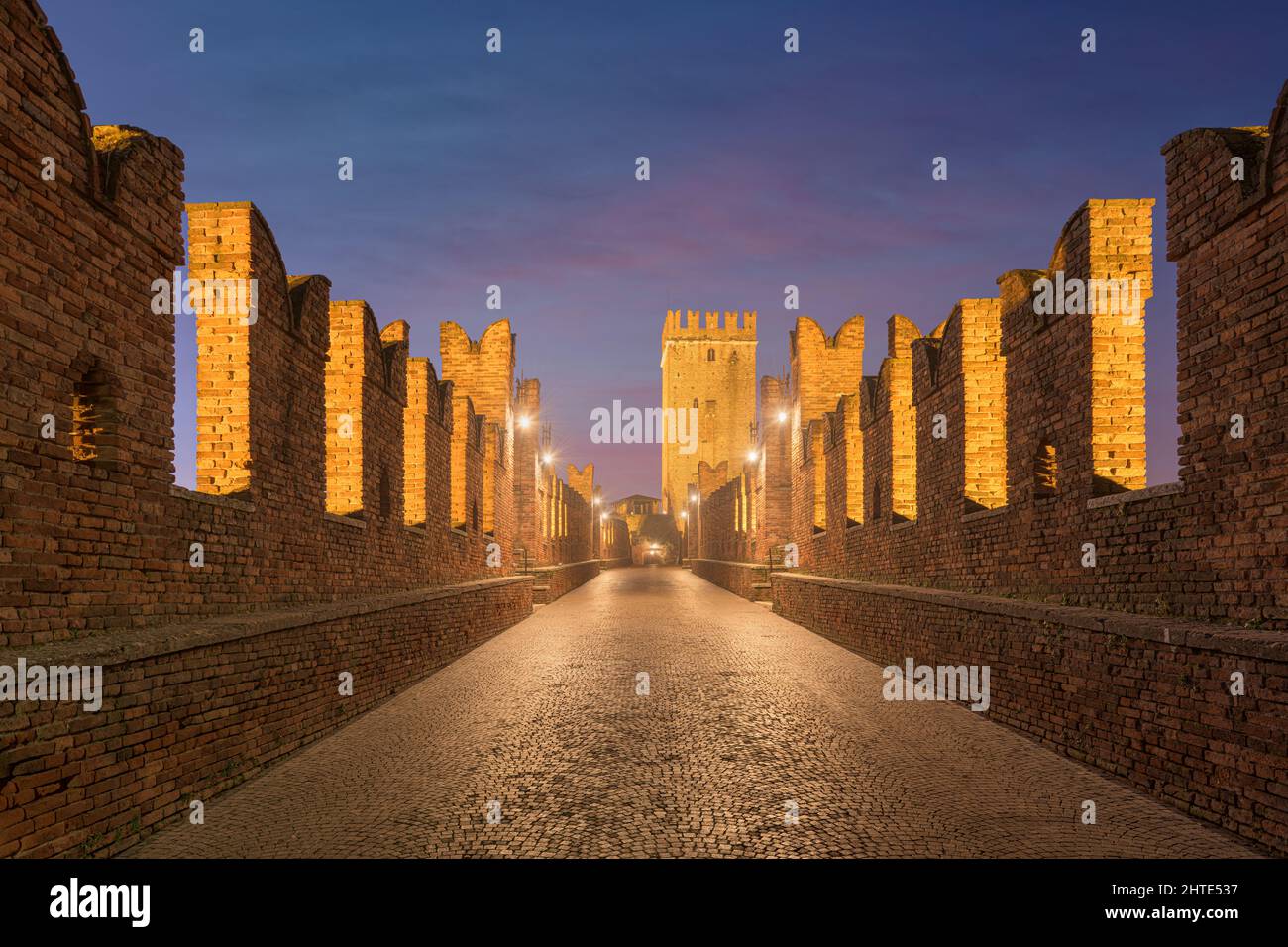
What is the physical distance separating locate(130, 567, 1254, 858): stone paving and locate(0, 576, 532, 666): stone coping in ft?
3.47

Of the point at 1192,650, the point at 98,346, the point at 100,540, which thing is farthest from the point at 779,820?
the point at 98,346

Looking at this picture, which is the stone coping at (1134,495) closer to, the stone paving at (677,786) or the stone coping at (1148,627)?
the stone coping at (1148,627)

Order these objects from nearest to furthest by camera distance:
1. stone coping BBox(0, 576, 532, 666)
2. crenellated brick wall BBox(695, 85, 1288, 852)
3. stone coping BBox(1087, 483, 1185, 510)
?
stone coping BBox(0, 576, 532, 666) → crenellated brick wall BBox(695, 85, 1288, 852) → stone coping BBox(1087, 483, 1185, 510)

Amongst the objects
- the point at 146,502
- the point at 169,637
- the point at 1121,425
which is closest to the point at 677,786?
the point at 169,637

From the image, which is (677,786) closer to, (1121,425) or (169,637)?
(169,637)

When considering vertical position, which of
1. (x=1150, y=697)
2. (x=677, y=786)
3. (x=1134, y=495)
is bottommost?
(x=677, y=786)

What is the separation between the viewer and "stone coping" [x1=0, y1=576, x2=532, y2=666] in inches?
166

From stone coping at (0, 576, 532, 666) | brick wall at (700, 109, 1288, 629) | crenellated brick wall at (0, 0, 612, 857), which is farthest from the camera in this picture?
brick wall at (700, 109, 1288, 629)

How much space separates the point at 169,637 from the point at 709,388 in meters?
71.6

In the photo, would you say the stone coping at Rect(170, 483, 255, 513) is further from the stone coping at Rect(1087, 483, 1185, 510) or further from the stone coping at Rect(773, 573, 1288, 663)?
the stone coping at Rect(1087, 483, 1185, 510)

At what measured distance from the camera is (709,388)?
2968 inches

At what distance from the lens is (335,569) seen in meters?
9.30

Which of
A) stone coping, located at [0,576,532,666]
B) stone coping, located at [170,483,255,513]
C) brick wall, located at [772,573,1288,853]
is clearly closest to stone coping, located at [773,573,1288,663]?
brick wall, located at [772,573,1288,853]

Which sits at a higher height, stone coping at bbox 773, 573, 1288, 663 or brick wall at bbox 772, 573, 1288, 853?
stone coping at bbox 773, 573, 1288, 663
